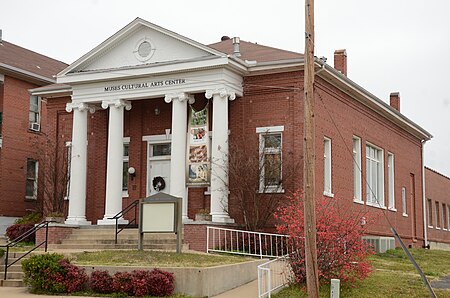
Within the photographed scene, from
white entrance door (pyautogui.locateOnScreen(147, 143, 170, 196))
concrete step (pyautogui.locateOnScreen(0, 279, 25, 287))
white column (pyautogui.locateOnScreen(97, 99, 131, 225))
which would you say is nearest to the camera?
concrete step (pyautogui.locateOnScreen(0, 279, 25, 287))

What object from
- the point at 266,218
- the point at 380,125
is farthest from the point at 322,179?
the point at 380,125

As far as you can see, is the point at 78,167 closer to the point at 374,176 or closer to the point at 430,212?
the point at 374,176

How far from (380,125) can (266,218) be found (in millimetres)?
11445

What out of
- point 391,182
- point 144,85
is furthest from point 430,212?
point 144,85

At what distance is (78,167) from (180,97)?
205 inches

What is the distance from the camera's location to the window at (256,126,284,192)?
945 inches

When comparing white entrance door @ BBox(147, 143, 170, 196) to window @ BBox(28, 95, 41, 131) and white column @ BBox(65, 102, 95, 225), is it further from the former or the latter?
window @ BBox(28, 95, 41, 131)

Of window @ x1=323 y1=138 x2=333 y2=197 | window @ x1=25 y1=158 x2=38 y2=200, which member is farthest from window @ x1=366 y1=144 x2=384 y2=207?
window @ x1=25 y1=158 x2=38 y2=200

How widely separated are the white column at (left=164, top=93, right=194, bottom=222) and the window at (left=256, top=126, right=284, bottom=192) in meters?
2.69

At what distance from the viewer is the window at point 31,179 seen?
112ft

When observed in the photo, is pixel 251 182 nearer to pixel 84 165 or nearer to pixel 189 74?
pixel 189 74

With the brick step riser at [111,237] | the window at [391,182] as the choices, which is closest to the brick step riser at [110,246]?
the brick step riser at [111,237]

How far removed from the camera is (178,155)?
24172 mm

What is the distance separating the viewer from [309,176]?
13.2m
